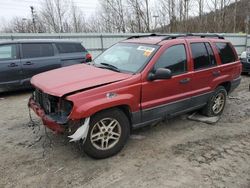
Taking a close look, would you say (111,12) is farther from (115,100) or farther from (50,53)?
(115,100)

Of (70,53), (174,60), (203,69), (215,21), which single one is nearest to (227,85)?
(203,69)

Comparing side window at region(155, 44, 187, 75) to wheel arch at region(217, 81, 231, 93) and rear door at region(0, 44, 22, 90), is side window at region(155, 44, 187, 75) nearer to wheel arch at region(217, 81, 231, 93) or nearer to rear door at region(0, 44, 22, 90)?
wheel arch at region(217, 81, 231, 93)

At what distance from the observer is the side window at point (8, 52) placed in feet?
24.0

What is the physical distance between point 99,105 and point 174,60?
175cm

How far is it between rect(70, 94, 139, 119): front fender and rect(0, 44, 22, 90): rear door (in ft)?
16.2

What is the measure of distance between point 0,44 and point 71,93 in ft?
16.6

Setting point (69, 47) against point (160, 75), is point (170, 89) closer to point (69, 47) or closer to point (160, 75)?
point (160, 75)

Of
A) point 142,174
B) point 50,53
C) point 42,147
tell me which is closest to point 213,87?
point 142,174

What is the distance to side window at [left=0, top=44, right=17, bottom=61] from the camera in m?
7.32

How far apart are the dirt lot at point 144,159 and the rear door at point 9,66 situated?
2.59 m

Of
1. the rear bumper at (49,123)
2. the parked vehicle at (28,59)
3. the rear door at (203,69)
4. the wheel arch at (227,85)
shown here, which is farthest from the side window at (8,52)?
the wheel arch at (227,85)

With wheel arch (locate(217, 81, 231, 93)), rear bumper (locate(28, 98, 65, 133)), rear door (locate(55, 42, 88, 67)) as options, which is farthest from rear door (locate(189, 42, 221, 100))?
rear door (locate(55, 42, 88, 67))

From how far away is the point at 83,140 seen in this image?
136 inches

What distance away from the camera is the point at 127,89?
3.71m
